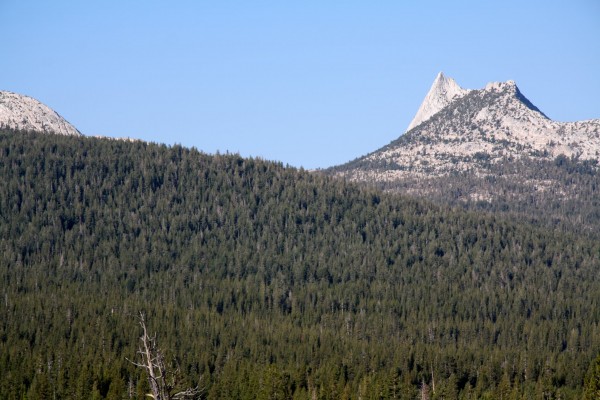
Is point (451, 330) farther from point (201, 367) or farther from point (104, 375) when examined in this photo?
point (104, 375)

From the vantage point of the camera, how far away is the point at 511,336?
19712 centimetres

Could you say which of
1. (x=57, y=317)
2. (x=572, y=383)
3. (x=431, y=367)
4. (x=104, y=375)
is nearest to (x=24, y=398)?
(x=104, y=375)

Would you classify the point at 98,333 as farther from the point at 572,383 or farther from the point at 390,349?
the point at 572,383

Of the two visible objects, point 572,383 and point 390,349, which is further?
point 390,349

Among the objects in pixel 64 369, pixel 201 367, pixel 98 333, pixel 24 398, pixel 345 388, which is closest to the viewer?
pixel 24 398

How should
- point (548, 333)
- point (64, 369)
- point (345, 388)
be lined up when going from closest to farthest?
point (345, 388) < point (64, 369) < point (548, 333)

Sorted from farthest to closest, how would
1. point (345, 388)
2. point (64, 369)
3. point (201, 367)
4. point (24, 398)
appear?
point (201, 367)
point (64, 369)
point (345, 388)
point (24, 398)

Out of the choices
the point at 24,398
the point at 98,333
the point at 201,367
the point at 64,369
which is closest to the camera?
the point at 24,398

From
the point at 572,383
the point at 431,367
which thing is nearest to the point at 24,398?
the point at 431,367

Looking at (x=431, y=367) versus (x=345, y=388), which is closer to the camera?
(x=345, y=388)

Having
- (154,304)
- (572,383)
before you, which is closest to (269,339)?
(154,304)

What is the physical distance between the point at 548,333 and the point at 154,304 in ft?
243

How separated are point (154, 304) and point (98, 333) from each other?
3056 cm

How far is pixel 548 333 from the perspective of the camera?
195250 mm
